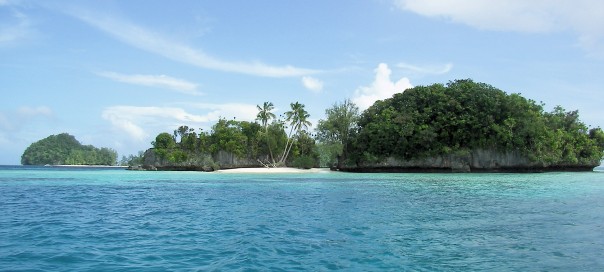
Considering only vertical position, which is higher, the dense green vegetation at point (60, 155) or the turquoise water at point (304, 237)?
the dense green vegetation at point (60, 155)

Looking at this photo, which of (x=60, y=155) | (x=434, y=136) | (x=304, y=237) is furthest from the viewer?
(x=60, y=155)

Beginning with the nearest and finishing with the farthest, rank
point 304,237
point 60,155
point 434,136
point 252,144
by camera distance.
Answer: point 304,237
point 434,136
point 252,144
point 60,155

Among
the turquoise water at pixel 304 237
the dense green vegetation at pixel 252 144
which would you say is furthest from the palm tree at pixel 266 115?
the turquoise water at pixel 304 237

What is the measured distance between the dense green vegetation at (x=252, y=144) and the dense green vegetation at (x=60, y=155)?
94.5 meters

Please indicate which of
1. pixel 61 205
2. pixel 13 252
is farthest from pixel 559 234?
pixel 61 205

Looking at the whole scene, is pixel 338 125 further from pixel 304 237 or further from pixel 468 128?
pixel 304 237

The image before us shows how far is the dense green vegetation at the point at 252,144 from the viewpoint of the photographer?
73750mm

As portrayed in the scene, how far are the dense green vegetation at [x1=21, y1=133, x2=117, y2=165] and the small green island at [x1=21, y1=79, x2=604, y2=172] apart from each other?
320 feet

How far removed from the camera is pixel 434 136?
2336 inches

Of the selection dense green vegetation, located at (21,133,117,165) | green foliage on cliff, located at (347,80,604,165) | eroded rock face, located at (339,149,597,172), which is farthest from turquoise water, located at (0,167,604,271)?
dense green vegetation, located at (21,133,117,165)

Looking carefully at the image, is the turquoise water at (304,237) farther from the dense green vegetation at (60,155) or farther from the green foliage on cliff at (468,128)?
the dense green vegetation at (60,155)

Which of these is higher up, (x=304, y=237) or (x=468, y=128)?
(x=468, y=128)

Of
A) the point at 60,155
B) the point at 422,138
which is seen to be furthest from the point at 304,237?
the point at 60,155

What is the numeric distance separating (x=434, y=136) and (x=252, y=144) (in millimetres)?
32423
